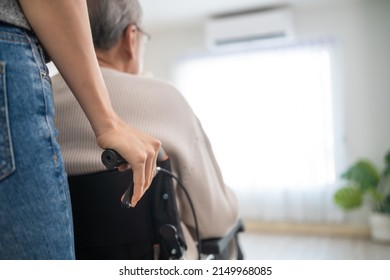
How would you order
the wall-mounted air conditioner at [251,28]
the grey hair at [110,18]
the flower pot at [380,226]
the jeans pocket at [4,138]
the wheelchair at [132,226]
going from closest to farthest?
the jeans pocket at [4,138], the wheelchair at [132,226], the grey hair at [110,18], the flower pot at [380,226], the wall-mounted air conditioner at [251,28]

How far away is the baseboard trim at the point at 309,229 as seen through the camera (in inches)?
150

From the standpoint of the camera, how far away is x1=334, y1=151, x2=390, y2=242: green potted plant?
11.5ft

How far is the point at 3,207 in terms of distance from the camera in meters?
0.45

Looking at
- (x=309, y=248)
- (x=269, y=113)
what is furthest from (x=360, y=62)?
(x=309, y=248)

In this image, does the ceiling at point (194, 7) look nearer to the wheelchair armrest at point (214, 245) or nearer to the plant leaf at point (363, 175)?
the plant leaf at point (363, 175)

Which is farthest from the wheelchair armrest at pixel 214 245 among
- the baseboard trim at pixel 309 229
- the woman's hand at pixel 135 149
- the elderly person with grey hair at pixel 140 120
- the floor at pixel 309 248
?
the baseboard trim at pixel 309 229

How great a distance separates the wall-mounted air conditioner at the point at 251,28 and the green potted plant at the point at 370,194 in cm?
144

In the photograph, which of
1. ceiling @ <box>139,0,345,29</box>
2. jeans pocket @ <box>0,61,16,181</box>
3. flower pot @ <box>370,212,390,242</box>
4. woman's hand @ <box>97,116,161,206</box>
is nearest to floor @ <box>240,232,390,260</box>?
flower pot @ <box>370,212,390,242</box>

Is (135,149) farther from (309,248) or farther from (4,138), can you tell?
(309,248)

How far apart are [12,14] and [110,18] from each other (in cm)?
53

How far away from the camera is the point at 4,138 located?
45 cm

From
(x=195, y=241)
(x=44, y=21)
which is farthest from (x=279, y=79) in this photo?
(x=44, y=21)

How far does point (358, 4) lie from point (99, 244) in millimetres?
3712

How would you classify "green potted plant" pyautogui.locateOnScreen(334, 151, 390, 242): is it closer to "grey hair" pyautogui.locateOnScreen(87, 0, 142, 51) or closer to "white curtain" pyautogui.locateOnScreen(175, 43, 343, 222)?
"white curtain" pyautogui.locateOnScreen(175, 43, 343, 222)
